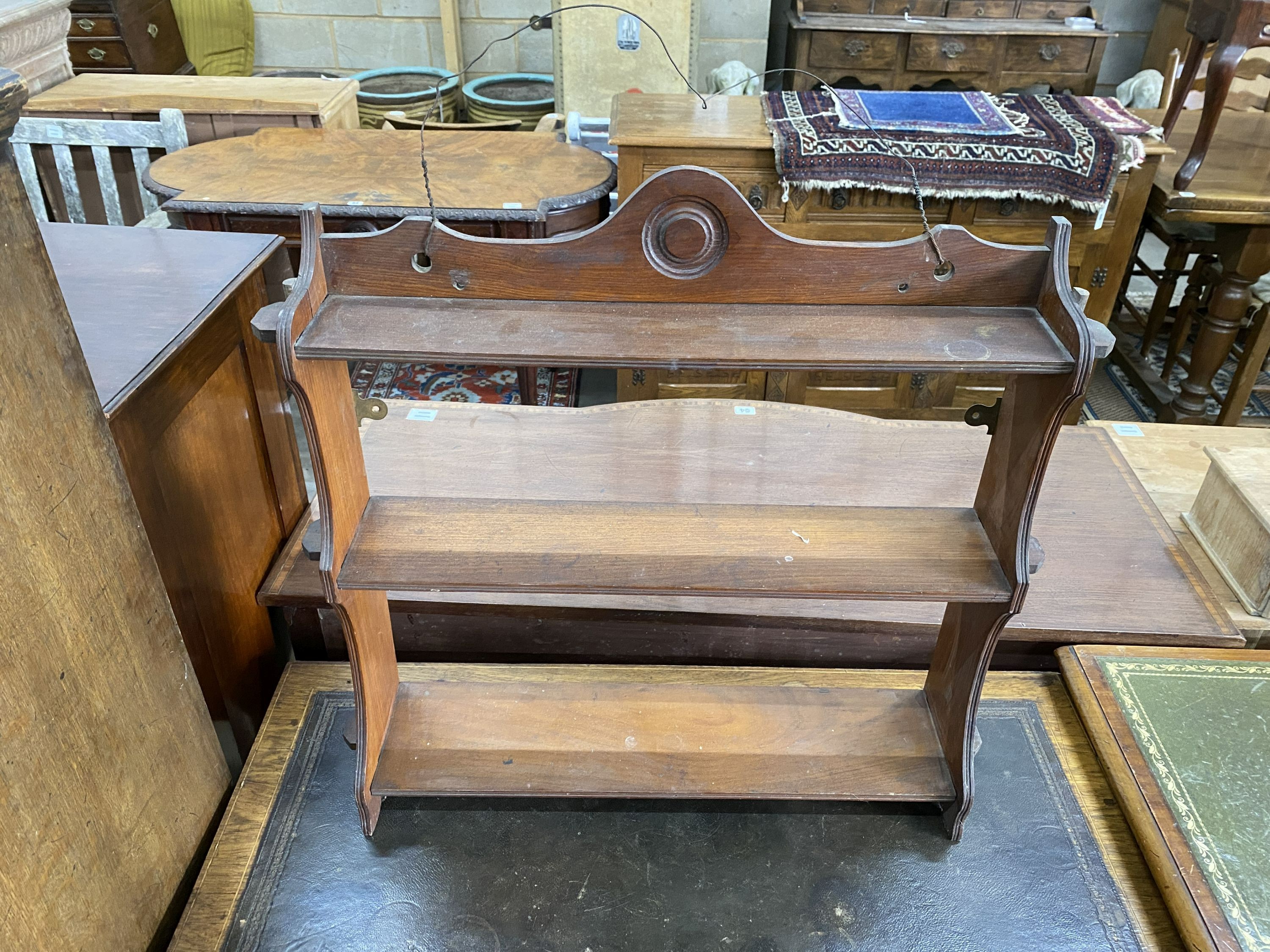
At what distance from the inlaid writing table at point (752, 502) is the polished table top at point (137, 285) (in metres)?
0.47

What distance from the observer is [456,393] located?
3.39 m

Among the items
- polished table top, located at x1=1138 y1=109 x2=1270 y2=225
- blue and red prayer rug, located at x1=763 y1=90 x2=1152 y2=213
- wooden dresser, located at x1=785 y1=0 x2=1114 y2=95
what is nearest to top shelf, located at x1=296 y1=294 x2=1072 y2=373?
blue and red prayer rug, located at x1=763 y1=90 x2=1152 y2=213

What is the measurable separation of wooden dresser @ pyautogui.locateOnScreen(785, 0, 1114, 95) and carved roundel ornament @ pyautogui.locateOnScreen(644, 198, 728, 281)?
3.63 m

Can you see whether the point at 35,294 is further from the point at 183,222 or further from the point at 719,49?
the point at 719,49

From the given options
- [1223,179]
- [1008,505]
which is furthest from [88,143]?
[1223,179]

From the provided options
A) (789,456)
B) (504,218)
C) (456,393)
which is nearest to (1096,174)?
(789,456)

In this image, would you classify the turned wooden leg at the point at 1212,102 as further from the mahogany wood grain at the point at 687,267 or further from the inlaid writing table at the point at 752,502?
the mahogany wood grain at the point at 687,267

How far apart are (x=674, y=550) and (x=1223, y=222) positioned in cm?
253

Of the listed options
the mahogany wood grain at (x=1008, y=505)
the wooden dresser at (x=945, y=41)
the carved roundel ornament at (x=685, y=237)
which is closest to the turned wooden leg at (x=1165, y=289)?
the wooden dresser at (x=945, y=41)

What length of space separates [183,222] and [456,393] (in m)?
1.06

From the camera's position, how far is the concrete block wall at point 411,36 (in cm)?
472

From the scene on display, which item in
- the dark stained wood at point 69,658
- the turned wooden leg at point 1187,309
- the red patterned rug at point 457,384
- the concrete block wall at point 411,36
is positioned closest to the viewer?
the dark stained wood at point 69,658

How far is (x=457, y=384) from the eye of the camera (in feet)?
11.4

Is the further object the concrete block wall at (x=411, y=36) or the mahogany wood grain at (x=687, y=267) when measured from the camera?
the concrete block wall at (x=411, y=36)
